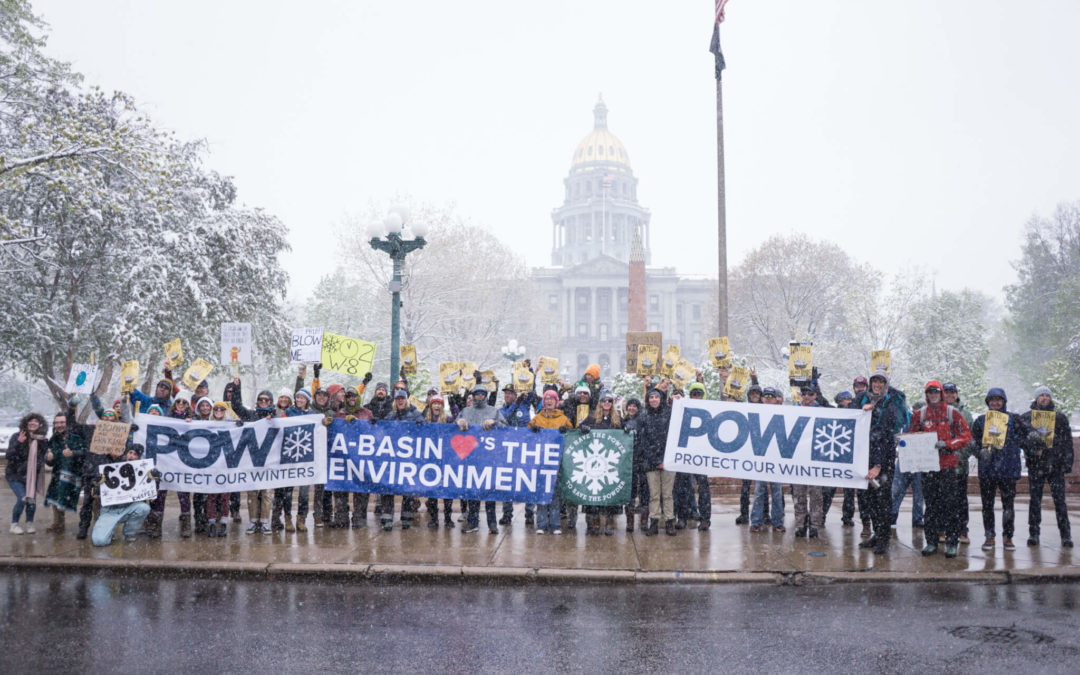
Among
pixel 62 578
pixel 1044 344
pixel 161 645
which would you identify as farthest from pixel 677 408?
pixel 1044 344

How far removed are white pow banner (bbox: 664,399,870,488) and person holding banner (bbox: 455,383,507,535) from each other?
2.21m

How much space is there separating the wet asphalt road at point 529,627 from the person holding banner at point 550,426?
2.32m

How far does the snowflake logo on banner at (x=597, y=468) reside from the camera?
31.8ft

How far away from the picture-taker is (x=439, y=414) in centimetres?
1021

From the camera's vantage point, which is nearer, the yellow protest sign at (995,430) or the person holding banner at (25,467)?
the yellow protest sign at (995,430)

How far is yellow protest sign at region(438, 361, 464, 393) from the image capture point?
1120 centimetres

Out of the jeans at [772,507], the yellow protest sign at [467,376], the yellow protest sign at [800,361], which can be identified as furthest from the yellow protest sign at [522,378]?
the yellow protest sign at [800,361]

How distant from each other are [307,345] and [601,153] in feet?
450

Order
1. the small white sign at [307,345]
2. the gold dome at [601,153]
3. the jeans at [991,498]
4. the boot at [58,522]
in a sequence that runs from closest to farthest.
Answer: the jeans at [991,498] < the boot at [58,522] < the small white sign at [307,345] < the gold dome at [601,153]

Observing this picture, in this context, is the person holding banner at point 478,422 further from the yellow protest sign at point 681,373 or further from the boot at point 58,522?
the boot at point 58,522

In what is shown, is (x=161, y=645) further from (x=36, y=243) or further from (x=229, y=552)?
(x=36, y=243)

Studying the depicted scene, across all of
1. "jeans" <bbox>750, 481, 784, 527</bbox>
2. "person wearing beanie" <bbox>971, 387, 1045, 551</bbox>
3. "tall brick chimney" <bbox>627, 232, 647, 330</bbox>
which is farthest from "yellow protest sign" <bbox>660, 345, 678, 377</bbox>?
Result: "tall brick chimney" <bbox>627, 232, 647, 330</bbox>

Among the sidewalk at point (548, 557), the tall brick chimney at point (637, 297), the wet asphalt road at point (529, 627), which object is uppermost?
the tall brick chimney at point (637, 297)

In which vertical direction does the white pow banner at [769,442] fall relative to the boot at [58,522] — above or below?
above
